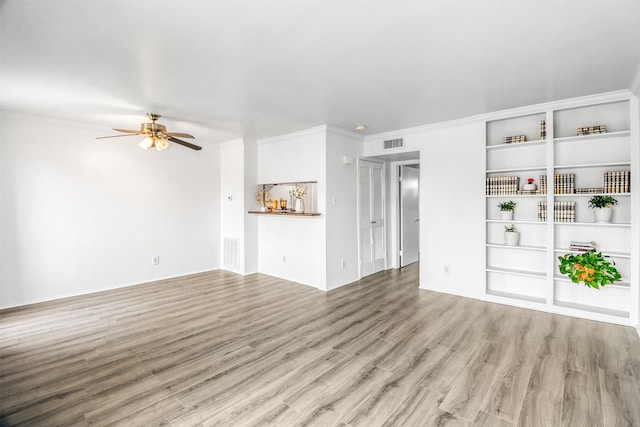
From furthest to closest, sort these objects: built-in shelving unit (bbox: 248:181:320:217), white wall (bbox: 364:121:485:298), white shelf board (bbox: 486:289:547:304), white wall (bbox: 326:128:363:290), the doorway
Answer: the doorway, built-in shelving unit (bbox: 248:181:320:217), white wall (bbox: 326:128:363:290), white wall (bbox: 364:121:485:298), white shelf board (bbox: 486:289:547:304)

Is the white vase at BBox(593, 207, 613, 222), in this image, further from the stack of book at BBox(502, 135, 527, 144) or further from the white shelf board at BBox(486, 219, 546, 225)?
the stack of book at BBox(502, 135, 527, 144)

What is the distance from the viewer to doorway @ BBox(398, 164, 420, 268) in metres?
6.25

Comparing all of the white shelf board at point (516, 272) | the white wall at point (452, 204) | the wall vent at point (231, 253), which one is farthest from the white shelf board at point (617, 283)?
the wall vent at point (231, 253)

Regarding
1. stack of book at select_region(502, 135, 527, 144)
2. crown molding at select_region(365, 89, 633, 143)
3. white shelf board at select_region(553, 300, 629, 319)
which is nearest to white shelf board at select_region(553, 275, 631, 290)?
white shelf board at select_region(553, 300, 629, 319)

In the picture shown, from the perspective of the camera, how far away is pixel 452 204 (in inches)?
179

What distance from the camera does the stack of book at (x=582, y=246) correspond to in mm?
3621

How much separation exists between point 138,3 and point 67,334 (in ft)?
10.9

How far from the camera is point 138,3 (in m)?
1.83

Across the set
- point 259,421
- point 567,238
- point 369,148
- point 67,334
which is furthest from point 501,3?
point 67,334

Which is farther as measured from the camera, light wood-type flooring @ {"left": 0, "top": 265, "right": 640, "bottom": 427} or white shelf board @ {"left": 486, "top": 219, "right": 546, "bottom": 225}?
white shelf board @ {"left": 486, "top": 219, "right": 546, "bottom": 225}

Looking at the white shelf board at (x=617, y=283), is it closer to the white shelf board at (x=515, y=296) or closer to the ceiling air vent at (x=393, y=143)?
the white shelf board at (x=515, y=296)

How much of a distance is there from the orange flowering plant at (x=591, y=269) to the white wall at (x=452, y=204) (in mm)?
976

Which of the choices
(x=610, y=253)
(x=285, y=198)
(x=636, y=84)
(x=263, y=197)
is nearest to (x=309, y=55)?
(x=636, y=84)

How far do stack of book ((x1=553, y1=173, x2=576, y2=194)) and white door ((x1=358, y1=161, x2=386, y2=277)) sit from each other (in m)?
2.74
